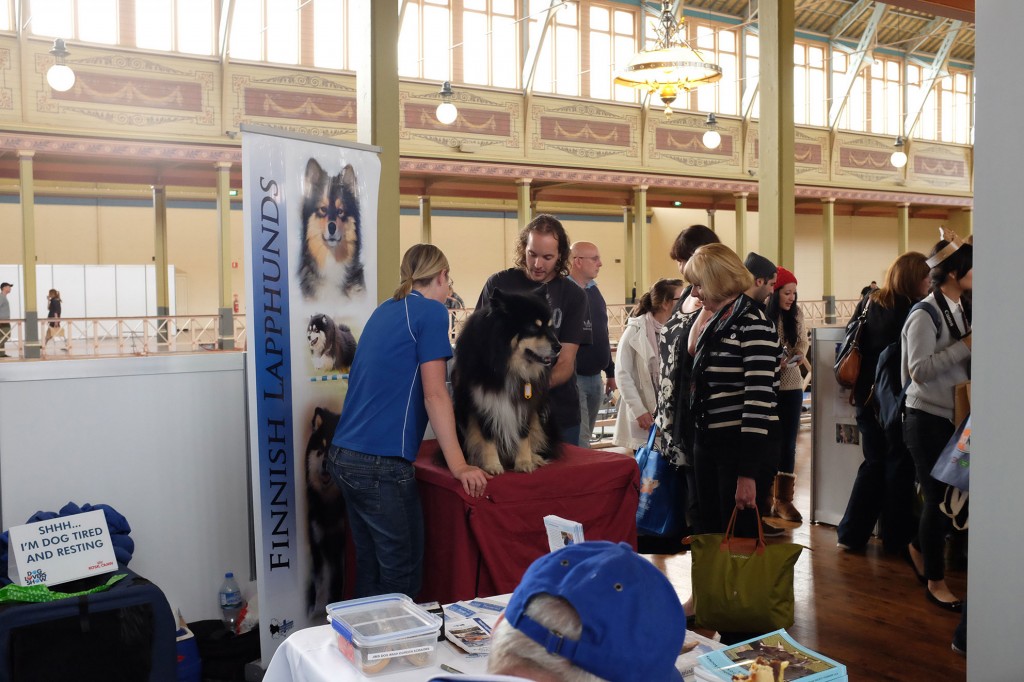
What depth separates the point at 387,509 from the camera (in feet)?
8.48

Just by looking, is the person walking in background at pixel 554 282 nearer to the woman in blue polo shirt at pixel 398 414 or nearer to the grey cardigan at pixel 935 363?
the woman in blue polo shirt at pixel 398 414

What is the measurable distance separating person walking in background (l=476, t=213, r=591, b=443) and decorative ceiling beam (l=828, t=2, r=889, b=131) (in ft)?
49.6

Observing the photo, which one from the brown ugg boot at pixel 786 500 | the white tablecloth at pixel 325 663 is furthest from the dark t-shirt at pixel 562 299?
the brown ugg boot at pixel 786 500

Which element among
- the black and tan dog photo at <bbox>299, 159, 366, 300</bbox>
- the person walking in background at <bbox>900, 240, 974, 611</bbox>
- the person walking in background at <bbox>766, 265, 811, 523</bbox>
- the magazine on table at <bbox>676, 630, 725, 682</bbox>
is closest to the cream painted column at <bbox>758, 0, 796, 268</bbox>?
the person walking in background at <bbox>766, 265, 811, 523</bbox>

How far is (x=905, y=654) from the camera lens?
3082 mm

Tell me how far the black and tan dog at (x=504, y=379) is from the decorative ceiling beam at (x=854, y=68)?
15.7 m

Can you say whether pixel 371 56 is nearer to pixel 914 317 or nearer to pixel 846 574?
pixel 914 317

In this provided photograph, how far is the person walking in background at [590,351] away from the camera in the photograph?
393 centimetres

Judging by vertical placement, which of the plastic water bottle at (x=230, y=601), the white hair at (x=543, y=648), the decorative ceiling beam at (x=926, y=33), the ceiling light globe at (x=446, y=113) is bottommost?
the plastic water bottle at (x=230, y=601)

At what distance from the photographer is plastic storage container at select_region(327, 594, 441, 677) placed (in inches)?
62.3

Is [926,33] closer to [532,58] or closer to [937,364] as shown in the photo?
[532,58]

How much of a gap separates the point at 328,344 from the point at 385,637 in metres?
1.69

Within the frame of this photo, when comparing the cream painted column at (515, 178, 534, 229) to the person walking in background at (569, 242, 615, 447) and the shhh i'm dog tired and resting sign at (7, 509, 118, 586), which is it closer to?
the person walking in background at (569, 242, 615, 447)

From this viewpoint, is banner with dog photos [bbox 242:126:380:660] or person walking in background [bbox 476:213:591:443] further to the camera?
person walking in background [bbox 476:213:591:443]
